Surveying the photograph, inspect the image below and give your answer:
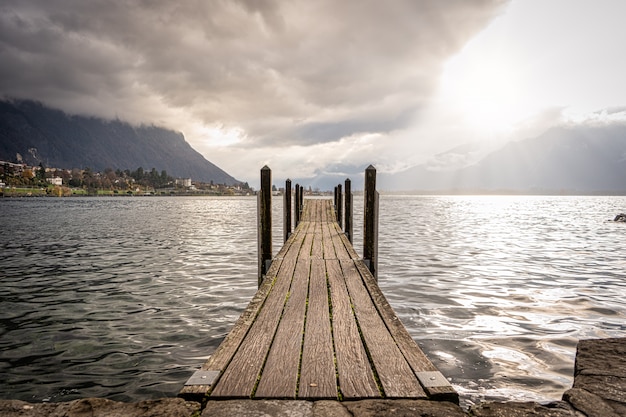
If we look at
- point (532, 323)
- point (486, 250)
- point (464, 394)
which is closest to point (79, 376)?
point (464, 394)

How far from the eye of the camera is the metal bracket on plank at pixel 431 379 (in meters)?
3.61

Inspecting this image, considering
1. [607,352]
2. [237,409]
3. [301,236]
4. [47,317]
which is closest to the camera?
[237,409]

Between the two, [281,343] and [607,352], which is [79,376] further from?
[607,352]

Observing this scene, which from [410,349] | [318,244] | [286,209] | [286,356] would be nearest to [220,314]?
[318,244]

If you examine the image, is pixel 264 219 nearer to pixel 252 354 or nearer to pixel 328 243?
pixel 328 243

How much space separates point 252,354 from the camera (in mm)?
4375

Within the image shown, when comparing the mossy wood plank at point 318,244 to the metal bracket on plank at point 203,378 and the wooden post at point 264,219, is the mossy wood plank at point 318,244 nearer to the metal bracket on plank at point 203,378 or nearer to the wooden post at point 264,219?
the wooden post at point 264,219

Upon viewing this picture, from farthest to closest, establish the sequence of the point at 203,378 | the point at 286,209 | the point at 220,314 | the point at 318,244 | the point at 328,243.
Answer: the point at 286,209, the point at 328,243, the point at 318,244, the point at 220,314, the point at 203,378

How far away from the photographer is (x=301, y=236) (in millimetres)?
14602

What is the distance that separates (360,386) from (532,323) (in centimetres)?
660

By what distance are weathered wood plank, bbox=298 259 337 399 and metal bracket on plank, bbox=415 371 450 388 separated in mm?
858

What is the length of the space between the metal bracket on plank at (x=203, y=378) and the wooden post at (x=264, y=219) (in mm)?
6375

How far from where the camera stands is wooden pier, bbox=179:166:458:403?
141 inches

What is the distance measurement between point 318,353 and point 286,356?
379 millimetres
